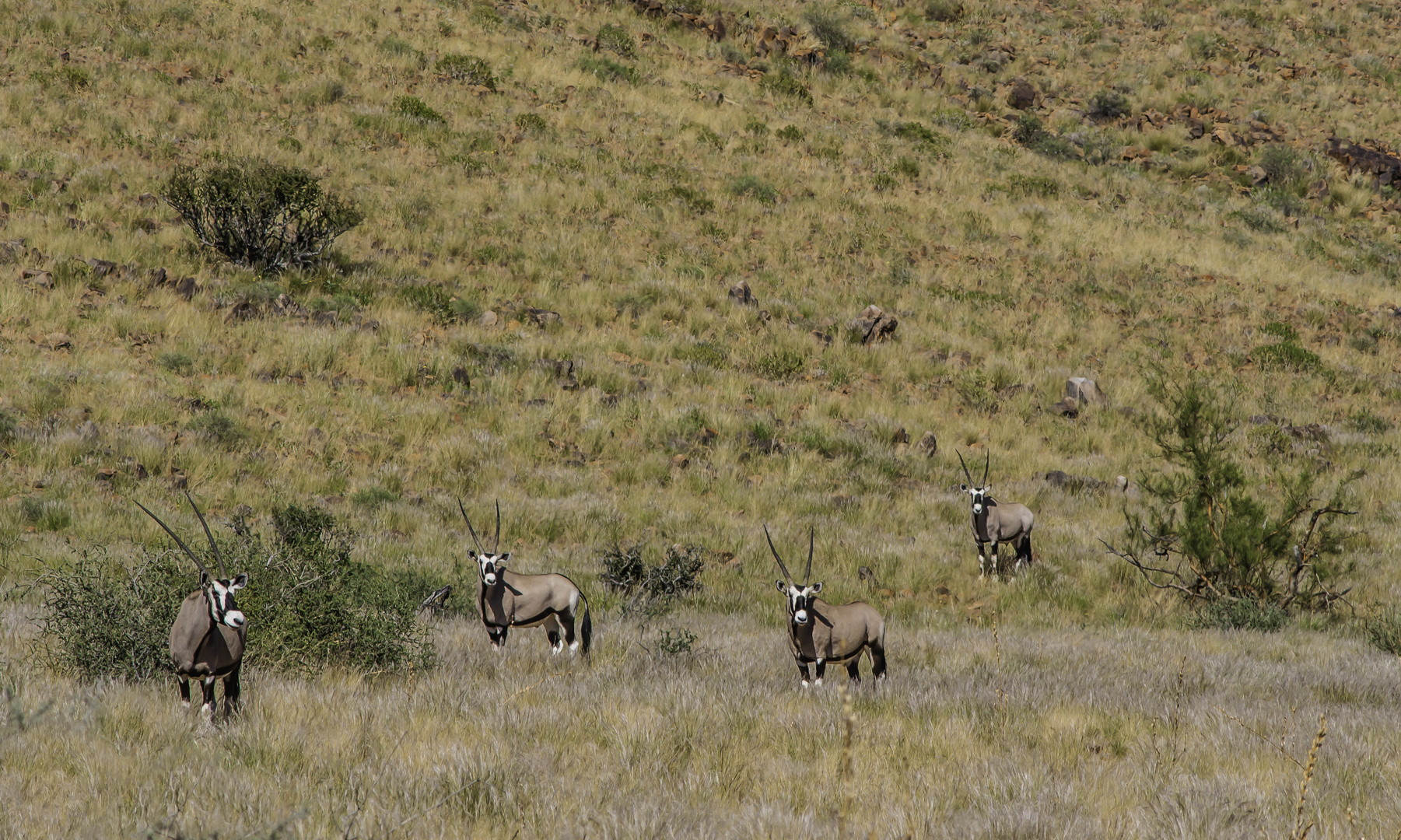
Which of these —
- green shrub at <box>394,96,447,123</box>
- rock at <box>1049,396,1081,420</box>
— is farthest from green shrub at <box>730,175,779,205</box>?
rock at <box>1049,396,1081,420</box>

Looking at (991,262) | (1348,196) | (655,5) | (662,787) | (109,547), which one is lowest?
(109,547)

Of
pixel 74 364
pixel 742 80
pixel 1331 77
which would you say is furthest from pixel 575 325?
pixel 1331 77

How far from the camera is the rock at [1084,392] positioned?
54.2 feet

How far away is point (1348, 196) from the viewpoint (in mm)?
33531

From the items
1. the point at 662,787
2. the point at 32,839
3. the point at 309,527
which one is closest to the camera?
the point at 32,839

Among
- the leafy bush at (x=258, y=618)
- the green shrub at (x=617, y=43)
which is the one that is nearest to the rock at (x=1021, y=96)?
the green shrub at (x=617, y=43)

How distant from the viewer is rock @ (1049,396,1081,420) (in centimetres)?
1605

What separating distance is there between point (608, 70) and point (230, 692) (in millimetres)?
28684

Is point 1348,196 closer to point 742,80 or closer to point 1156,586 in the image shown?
point 742,80

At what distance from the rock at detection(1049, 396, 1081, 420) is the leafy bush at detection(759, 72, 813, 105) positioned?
20560 mm

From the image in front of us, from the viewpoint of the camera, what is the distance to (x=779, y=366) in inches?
639

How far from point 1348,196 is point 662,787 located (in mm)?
39967

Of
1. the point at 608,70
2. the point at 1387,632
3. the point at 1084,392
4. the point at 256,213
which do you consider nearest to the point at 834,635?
the point at 1387,632

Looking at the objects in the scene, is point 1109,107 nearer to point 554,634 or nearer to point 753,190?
point 753,190
